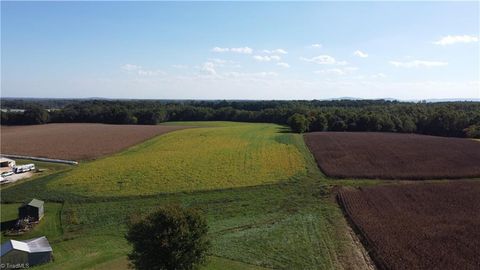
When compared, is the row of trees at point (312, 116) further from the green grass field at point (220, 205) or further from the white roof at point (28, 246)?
the white roof at point (28, 246)

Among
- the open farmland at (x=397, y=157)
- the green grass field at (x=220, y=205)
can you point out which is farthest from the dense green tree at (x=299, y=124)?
the green grass field at (x=220, y=205)

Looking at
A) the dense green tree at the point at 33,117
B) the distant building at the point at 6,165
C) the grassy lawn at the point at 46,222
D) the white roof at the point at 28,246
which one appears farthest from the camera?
the dense green tree at the point at 33,117

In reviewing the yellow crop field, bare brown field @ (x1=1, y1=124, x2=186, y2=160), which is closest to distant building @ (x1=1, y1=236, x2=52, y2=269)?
the yellow crop field

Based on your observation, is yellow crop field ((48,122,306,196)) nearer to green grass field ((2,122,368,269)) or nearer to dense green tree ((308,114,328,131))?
green grass field ((2,122,368,269))

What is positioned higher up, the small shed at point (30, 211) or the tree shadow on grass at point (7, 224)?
the small shed at point (30, 211)

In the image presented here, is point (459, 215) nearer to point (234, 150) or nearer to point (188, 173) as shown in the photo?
point (188, 173)

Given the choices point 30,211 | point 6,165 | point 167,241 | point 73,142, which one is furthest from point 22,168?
point 167,241

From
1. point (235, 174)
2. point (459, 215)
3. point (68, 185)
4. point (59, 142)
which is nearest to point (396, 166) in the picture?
point (459, 215)
